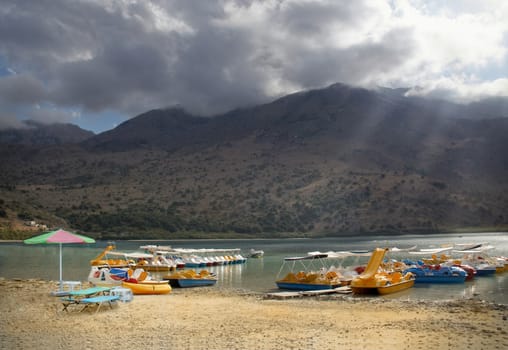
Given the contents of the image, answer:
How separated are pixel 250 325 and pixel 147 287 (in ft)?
36.9

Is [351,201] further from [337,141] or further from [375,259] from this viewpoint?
[375,259]

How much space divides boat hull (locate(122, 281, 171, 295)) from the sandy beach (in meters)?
2.76

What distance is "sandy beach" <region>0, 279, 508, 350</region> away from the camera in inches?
524

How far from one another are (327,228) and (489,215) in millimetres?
44515

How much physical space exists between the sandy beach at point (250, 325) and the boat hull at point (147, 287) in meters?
2.76

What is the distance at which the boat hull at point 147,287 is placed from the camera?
25227mm

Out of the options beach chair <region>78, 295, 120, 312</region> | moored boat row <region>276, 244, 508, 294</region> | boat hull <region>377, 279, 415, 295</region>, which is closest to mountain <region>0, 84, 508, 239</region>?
moored boat row <region>276, 244, 508, 294</region>

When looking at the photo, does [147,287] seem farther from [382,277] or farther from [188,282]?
[382,277]

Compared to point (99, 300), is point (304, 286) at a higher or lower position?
lower

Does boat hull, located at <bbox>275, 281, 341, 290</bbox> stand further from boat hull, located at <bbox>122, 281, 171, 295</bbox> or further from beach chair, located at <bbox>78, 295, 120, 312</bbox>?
beach chair, located at <bbox>78, 295, 120, 312</bbox>

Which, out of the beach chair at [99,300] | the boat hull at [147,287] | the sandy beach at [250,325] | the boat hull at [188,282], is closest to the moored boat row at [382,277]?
the sandy beach at [250,325]

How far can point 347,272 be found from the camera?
33281mm

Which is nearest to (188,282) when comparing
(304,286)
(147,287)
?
(147,287)

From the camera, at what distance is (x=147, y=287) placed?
25.8 m
